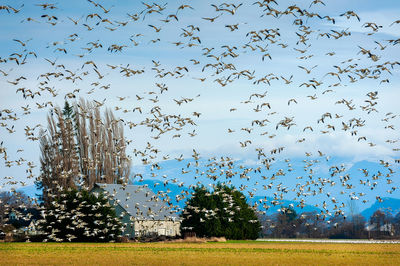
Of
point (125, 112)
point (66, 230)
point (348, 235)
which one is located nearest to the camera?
point (125, 112)

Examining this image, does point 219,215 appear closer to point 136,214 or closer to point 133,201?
point 136,214

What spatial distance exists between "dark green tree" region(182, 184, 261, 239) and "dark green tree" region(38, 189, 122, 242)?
35.5 feet

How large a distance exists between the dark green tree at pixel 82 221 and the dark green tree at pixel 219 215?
35.5 feet

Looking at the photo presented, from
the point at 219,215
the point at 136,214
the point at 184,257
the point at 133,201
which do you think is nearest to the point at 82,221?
the point at 136,214

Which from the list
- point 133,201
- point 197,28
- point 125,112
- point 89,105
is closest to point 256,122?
point 125,112

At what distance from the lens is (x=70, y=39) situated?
3247cm

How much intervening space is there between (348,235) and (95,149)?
63918 millimetres

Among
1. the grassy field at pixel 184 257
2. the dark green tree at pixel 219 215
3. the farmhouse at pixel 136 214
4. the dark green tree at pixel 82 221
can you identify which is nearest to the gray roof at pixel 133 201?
the farmhouse at pixel 136 214

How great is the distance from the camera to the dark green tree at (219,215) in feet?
238

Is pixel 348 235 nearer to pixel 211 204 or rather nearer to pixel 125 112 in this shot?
pixel 211 204

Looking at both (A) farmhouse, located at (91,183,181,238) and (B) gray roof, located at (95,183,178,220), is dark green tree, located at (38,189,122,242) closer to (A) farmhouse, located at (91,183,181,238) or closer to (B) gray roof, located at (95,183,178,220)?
(A) farmhouse, located at (91,183,181,238)

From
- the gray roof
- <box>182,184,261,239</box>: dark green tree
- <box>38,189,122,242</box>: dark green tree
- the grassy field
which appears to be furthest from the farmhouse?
the grassy field

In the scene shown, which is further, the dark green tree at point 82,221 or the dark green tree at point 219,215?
the dark green tree at point 219,215

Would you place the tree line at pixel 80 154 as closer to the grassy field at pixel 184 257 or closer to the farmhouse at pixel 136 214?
the farmhouse at pixel 136 214
